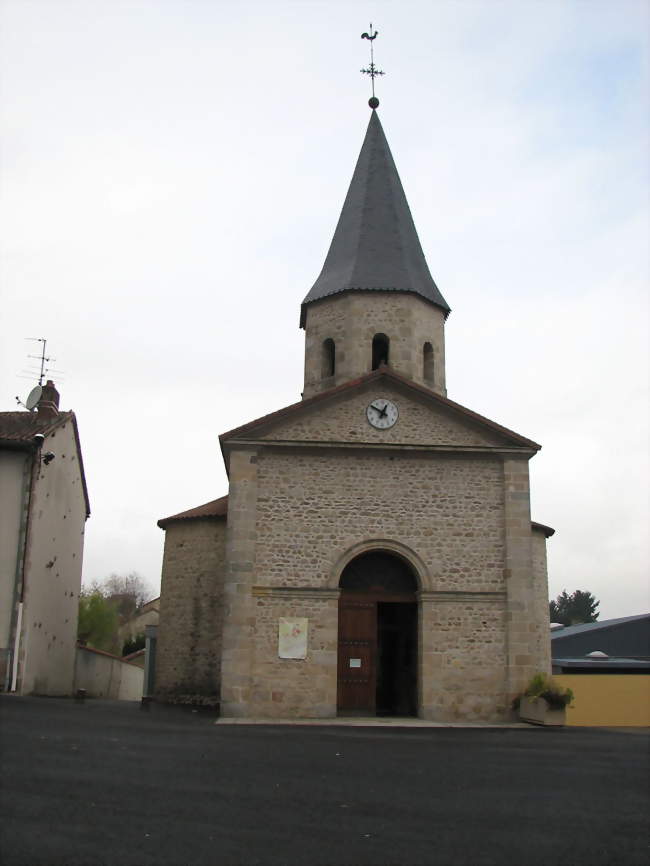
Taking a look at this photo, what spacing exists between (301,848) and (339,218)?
2229 cm

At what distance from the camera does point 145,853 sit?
6547 mm

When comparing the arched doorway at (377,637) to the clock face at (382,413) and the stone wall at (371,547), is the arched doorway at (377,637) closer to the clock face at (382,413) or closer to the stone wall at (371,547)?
the stone wall at (371,547)

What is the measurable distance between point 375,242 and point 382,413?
Result: 7453mm

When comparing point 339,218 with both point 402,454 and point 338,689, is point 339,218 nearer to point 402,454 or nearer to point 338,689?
point 402,454

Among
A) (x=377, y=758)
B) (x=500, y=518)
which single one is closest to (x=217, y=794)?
(x=377, y=758)

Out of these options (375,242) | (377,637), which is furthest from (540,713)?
(375,242)

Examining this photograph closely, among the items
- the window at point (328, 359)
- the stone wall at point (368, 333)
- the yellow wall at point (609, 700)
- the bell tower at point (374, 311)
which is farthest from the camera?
the window at point (328, 359)

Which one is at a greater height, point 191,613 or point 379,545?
point 379,545

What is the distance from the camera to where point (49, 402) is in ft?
74.4

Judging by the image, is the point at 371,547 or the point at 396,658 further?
the point at 396,658

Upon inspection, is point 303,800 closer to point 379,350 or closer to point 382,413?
point 382,413

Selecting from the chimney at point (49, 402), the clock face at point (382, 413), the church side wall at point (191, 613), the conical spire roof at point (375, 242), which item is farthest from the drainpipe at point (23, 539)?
the conical spire roof at point (375, 242)

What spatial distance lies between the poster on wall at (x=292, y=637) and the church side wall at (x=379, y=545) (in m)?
0.12

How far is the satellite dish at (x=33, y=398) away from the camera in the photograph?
2336 centimetres
